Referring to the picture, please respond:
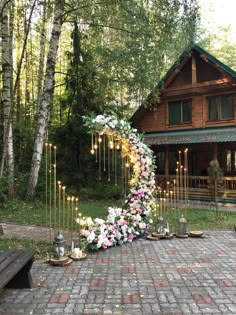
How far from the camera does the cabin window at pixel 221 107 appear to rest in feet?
51.8

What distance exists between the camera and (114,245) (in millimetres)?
7215

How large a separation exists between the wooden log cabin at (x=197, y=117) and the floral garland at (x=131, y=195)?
22.5 ft

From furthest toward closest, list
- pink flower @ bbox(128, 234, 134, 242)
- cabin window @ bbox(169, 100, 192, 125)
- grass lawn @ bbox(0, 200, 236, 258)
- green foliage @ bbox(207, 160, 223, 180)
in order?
cabin window @ bbox(169, 100, 192, 125) → green foliage @ bbox(207, 160, 223, 180) → grass lawn @ bbox(0, 200, 236, 258) → pink flower @ bbox(128, 234, 134, 242)

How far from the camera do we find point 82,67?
14.3 meters

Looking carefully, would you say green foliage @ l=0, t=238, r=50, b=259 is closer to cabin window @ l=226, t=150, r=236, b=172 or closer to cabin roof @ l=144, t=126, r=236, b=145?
cabin roof @ l=144, t=126, r=236, b=145

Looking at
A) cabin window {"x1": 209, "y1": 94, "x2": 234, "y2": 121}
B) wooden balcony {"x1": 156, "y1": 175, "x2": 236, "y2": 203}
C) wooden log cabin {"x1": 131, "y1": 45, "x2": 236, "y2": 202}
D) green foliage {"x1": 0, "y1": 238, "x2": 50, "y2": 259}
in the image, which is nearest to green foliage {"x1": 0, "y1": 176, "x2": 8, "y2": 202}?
green foliage {"x1": 0, "y1": 238, "x2": 50, "y2": 259}

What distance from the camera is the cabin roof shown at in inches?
578

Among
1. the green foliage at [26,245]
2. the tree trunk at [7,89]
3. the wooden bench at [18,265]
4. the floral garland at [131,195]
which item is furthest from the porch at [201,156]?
the wooden bench at [18,265]

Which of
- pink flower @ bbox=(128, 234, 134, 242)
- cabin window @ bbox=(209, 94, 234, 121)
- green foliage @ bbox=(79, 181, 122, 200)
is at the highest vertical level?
cabin window @ bbox=(209, 94, 234, 121)

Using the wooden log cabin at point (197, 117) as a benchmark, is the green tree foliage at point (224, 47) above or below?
above

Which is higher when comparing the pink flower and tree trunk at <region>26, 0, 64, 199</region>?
tree trunk at <region>26, 0, 64, 199</region>

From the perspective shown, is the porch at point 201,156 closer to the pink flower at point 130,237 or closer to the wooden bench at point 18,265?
the pink flower at point 130,237

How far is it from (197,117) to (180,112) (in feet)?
3.37

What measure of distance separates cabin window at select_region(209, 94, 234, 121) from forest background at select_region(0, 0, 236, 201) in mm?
2878
